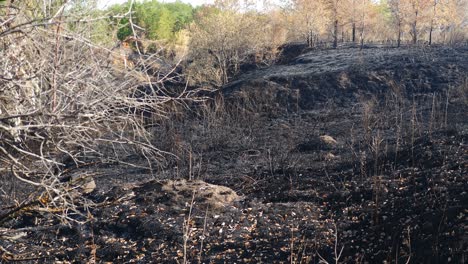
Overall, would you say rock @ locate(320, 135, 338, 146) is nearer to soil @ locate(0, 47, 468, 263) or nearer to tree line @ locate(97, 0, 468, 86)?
soil @ locate(0, 47, 468, 263)

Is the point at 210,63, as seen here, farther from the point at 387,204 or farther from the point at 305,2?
the point at 387,204

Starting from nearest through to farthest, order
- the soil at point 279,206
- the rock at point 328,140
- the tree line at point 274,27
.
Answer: the soil at point 279,206
the rock at point 328,140
the tree line at point 274,27

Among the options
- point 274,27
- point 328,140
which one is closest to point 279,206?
point 328,140

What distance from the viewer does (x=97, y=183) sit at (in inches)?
323

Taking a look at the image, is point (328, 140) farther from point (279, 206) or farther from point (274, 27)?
point (274, 27)

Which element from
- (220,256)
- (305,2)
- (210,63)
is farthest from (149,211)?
(305,2)

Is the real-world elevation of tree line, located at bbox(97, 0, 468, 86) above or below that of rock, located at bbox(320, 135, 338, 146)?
above

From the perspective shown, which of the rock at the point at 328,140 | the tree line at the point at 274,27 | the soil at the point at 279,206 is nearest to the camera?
the soil at the point at 279,206

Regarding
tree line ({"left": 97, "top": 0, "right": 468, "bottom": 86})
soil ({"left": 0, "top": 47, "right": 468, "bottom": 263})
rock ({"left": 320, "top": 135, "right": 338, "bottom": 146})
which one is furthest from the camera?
tree line ({"left": 97, "top": 0, "right": 468, "bottom": 86})

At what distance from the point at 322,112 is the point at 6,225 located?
29.7ft

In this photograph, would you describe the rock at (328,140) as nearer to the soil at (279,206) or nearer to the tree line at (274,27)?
the soil at (279,206)

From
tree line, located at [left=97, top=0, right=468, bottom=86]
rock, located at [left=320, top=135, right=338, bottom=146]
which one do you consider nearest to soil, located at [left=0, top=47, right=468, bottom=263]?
rock, located at [left=320, top=135, right=338, bottom=146]

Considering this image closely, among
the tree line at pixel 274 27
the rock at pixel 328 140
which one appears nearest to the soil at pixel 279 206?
the rock at pixel 328 140

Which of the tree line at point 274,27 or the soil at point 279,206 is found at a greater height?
the tree line at point 274,27
